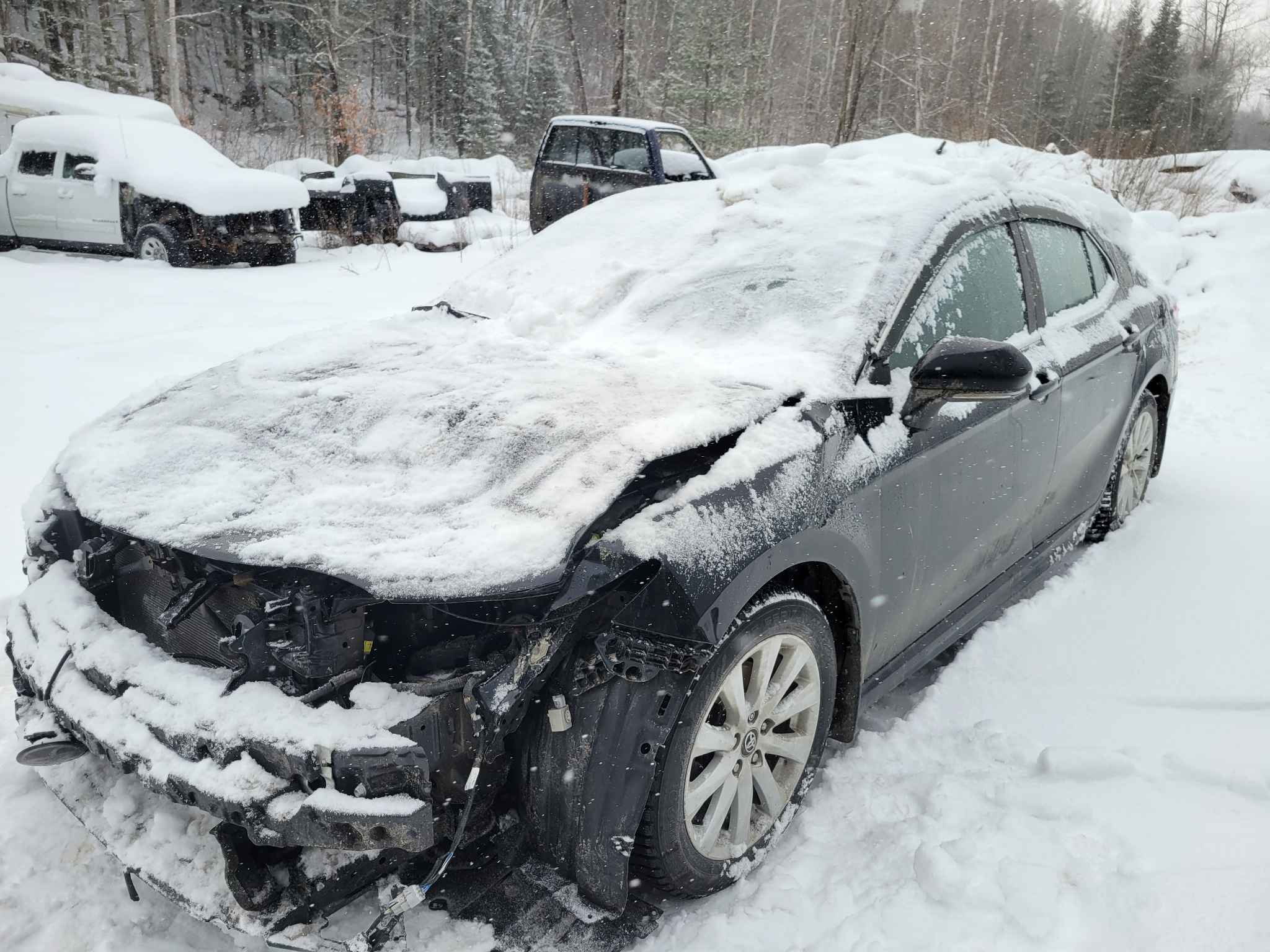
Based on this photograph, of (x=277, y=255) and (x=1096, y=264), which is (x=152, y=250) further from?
(x=1096, y=264)

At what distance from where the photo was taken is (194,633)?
6.73ft

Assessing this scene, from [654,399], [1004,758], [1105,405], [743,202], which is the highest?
[743,202]

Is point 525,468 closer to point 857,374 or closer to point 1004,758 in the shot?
point 857,374

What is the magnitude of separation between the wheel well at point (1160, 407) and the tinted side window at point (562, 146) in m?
8.17

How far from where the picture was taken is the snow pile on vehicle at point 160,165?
1021 cm

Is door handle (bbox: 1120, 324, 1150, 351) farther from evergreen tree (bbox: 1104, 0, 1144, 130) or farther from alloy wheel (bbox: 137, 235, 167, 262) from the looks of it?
evergreen tree (bbox: 1104, 0, 1144, 130)

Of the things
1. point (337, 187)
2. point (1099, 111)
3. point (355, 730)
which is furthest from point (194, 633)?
point (1099, 111)

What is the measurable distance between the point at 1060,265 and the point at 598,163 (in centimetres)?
836

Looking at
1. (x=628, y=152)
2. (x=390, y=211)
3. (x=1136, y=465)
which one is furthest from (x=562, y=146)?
(x=1136, y=465)

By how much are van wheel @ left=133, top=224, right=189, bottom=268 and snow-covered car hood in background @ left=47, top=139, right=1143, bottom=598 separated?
804 cm

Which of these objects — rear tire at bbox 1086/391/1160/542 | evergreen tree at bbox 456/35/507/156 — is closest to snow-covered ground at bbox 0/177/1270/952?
rear tire at bbox 1086/391/1160/542

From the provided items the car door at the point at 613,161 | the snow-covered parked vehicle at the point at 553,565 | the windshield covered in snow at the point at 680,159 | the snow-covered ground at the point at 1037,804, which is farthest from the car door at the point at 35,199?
the snow-covered parked vehicle at the point at 553,565

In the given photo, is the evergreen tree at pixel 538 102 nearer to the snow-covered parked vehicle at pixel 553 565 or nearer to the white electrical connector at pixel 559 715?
the snow-covered parked vehicle at pixel 553 565

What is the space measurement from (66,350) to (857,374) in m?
6.26
